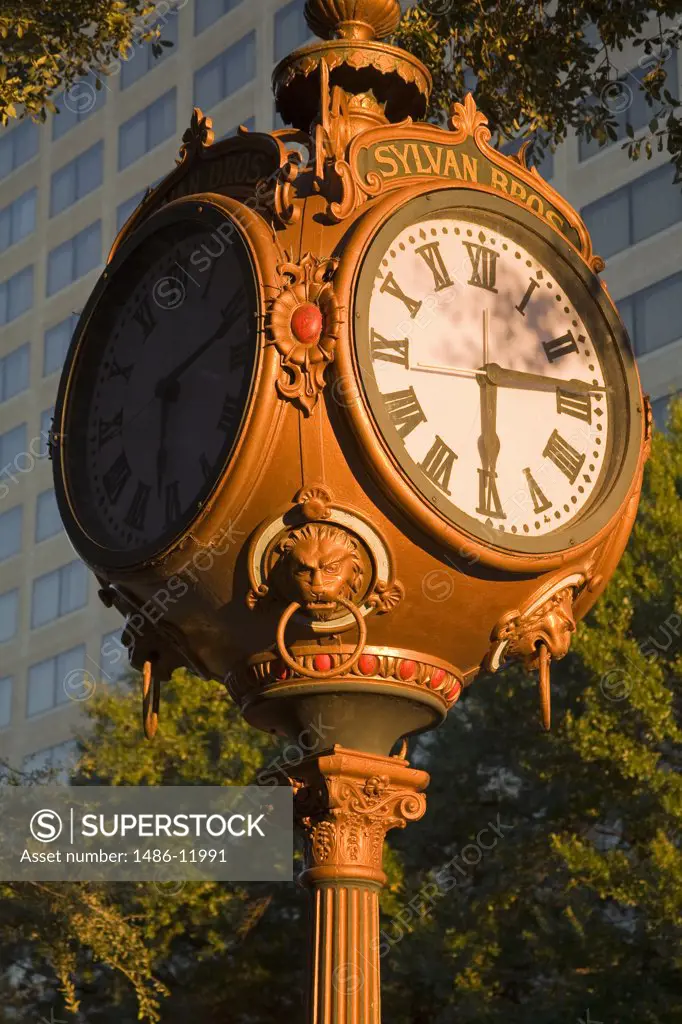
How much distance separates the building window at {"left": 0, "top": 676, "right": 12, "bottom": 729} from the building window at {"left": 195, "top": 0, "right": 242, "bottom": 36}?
23577 mm

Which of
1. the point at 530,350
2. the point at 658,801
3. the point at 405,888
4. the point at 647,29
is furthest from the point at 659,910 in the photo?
the point at 647,29

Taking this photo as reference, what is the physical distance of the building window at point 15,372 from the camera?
2527 inches

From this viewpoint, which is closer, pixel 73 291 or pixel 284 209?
pixel 284 209

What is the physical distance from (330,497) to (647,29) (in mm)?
34885

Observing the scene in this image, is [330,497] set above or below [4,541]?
below

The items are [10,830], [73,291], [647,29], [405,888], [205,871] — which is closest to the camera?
[10,830]

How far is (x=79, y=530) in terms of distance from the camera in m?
5.23

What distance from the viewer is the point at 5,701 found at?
201 ft

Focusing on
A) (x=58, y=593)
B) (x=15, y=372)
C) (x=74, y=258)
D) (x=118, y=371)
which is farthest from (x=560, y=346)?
(x=15, y=372)

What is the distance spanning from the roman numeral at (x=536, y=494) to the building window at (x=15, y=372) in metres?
60.0

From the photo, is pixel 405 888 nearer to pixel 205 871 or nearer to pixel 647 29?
pixel 205 871

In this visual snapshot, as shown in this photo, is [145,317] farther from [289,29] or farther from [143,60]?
[143,60]

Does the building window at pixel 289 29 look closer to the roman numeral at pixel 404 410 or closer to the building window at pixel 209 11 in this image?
the building window at pixel 209 11

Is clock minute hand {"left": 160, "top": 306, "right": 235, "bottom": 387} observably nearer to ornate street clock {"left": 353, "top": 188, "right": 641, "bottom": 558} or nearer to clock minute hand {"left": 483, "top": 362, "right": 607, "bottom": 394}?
ornate street clock {"left": 353, "top": 188, "right": 641, "bottom": 558}
